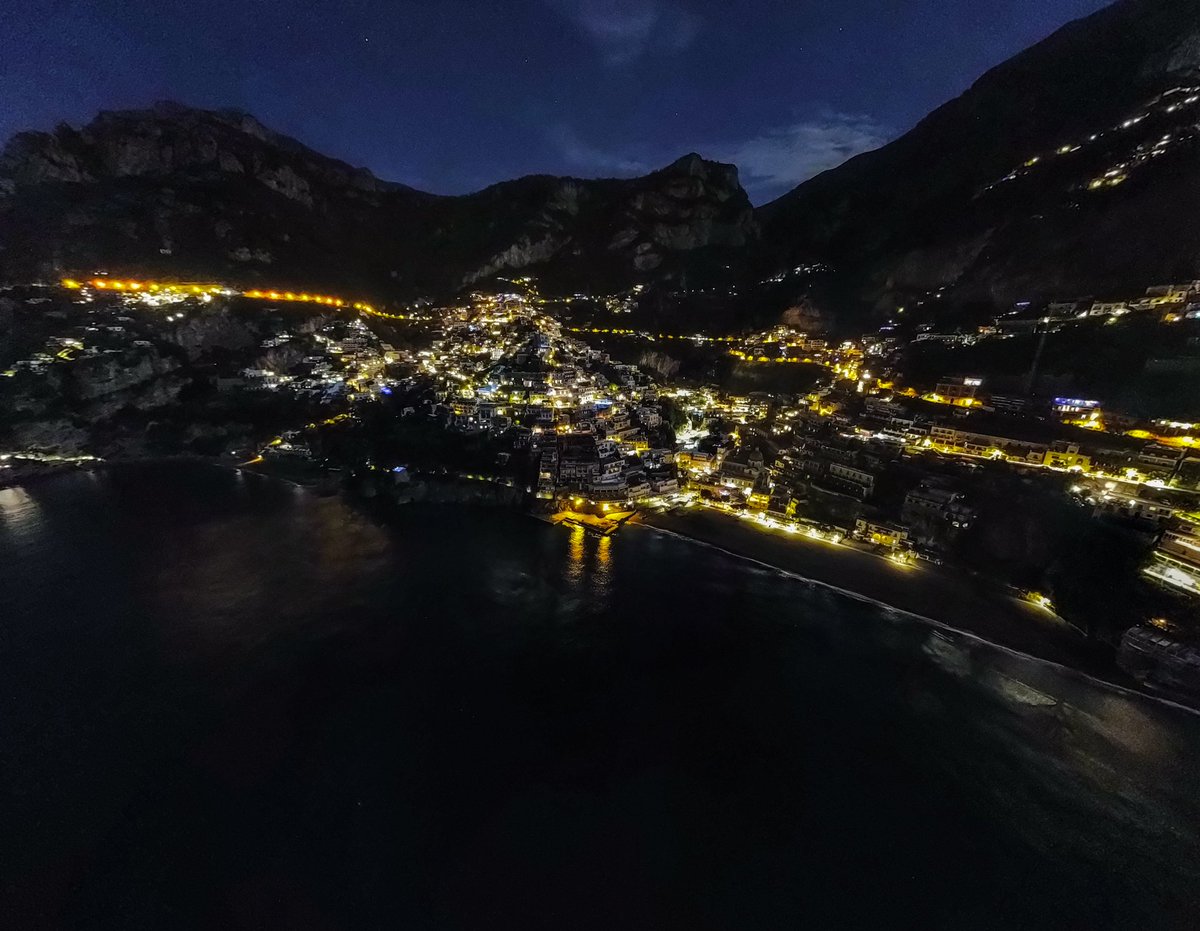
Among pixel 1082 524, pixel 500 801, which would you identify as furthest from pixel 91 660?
pixel 1082 524

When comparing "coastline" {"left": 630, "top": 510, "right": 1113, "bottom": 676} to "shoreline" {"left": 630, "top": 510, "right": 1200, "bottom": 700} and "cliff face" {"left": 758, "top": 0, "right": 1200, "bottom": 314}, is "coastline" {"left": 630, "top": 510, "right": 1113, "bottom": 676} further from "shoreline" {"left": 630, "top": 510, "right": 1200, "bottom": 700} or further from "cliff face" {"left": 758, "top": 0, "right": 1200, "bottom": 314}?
"cliff face" {"left": 758, "top": 0, "right": 1200, "bottom": 314}

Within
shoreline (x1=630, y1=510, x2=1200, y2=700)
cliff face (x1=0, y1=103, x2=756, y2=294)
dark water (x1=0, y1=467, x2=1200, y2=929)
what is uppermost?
cliff face (x1=0, y1=103, x2=756, y2=294)

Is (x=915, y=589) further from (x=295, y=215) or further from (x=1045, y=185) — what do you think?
(x=295, y=215)

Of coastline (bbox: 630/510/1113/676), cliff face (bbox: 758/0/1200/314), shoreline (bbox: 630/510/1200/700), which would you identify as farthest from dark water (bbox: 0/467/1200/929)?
cliff face (bbox: 758/0/1200/314)

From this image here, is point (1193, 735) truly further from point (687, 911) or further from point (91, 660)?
point (91, 660)

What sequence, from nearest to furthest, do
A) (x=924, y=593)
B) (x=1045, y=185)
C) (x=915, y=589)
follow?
(x=924, y=593)
(x=915, y=589)
(x=1045, y=185)

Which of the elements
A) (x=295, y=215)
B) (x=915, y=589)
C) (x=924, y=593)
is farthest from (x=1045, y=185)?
(x=295, y=215)
